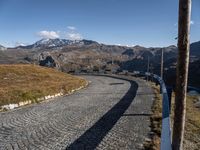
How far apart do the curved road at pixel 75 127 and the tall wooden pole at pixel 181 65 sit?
3140 mm

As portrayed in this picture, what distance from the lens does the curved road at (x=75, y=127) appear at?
1240 centimetres

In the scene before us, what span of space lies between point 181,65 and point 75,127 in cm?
826

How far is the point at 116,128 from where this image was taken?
15336 mm

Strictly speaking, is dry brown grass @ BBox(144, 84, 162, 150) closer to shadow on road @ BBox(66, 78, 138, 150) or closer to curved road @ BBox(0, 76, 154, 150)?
curved road @ BBox(0, 76, 154, 150)

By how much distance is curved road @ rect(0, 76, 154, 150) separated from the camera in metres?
12.4

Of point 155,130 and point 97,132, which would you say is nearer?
point 97,132

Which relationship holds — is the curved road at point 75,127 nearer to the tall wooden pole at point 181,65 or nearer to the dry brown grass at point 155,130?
the dry brown grass at point 155,130

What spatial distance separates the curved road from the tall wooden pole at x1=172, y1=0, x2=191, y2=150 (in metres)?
3.14

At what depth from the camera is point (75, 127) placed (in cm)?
1560

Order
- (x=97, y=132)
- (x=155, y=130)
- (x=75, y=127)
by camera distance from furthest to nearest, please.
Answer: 1. (x=75, y=127)
2. (x=155, y=130)
3. (x=97, y=132)

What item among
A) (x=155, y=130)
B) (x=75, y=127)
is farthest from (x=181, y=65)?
(x=75, y=127)

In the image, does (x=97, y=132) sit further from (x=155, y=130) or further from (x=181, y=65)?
(x=181, y=65)

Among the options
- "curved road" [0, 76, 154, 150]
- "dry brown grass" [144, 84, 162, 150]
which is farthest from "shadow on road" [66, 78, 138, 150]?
"dry brown grass" [144, 84, 162, 150]

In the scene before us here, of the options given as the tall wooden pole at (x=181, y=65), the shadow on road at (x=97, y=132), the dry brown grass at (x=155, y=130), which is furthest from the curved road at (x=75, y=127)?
the tall wooden pole at (x=181, y=65)
